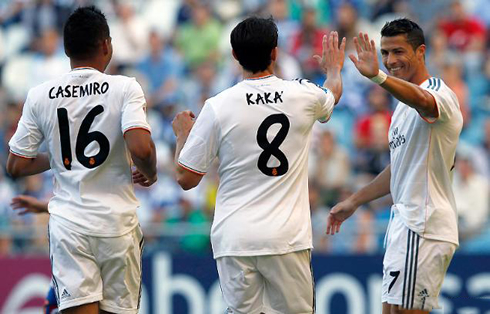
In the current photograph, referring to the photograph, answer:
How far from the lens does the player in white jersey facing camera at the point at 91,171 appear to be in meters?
6.36

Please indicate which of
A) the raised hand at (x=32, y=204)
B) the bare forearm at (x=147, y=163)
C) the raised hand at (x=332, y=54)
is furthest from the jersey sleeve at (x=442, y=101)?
the raised hand at (x=32, y=204)

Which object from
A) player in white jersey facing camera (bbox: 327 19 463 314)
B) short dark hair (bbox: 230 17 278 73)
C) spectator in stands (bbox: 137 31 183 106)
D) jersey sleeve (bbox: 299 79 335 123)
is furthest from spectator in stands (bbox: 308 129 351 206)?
short dark hair (bbox: 230 17 278 73)

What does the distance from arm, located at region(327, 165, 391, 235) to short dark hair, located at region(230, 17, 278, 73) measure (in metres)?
1.50

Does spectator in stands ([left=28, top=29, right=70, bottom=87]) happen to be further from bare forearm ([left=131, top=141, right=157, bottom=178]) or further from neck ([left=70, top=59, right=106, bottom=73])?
bare forearm ([left=131, top=141, right=157, bottom=178])

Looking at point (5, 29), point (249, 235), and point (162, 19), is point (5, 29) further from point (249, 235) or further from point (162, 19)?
point (249, 235)

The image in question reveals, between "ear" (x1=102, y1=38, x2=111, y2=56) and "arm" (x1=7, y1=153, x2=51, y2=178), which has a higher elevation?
"ear" (x1=102, y1=38, x2=111, y2=56)

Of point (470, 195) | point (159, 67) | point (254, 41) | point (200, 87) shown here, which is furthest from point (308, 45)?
point (254, 41)

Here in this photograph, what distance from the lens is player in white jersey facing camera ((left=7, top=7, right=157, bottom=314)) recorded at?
20.9 feet

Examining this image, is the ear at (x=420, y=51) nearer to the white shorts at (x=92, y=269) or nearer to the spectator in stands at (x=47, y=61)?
the white shorts at (x=92, y=269)

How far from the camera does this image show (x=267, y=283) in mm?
6145

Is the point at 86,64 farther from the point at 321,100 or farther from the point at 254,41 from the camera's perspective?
the point at 321,100

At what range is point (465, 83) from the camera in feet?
46.0

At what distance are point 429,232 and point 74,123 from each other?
8.31ft

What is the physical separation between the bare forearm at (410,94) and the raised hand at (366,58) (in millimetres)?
→ 117
